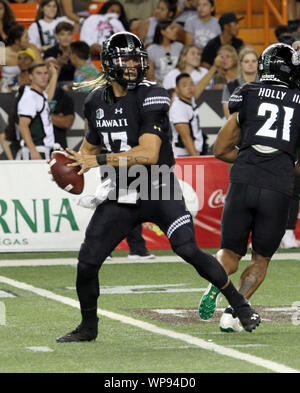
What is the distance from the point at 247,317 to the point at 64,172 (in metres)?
1.54

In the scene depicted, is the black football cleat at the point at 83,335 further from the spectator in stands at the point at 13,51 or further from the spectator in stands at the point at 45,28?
the spectator in stands at the point at 45,28

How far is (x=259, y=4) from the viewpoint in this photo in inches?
761

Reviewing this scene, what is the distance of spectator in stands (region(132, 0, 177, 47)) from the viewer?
54.4 feet

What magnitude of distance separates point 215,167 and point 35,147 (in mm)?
2104

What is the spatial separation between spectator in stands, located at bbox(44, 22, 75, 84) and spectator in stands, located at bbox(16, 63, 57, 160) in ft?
5.43

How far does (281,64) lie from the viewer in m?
7.55

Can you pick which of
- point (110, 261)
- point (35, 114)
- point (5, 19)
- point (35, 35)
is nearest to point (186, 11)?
point (35, 35)

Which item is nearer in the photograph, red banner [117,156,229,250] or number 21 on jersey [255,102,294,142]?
number 21 on jersey [255,102,294,142]

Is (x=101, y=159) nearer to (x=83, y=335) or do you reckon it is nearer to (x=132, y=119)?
(x=132, y=119)

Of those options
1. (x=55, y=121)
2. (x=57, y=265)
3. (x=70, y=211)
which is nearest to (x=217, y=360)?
(x=57, y=265)

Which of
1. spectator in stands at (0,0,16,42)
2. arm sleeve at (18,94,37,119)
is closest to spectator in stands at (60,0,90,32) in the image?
spectator in stands at (0,0,16,42)

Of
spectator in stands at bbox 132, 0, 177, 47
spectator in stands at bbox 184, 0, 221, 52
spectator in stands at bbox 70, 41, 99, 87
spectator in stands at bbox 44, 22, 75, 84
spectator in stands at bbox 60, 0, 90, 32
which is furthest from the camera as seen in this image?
spectator in stands at bbox 60, 0, 90, 32

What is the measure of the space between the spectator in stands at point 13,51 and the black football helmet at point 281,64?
298 inches

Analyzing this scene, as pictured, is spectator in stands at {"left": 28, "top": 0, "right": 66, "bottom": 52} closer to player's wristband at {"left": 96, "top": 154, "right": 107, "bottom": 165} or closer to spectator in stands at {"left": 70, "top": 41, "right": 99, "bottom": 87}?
spectator in stands at {"left": 70, "top": 41, "right": 99, "bottom": 87}
